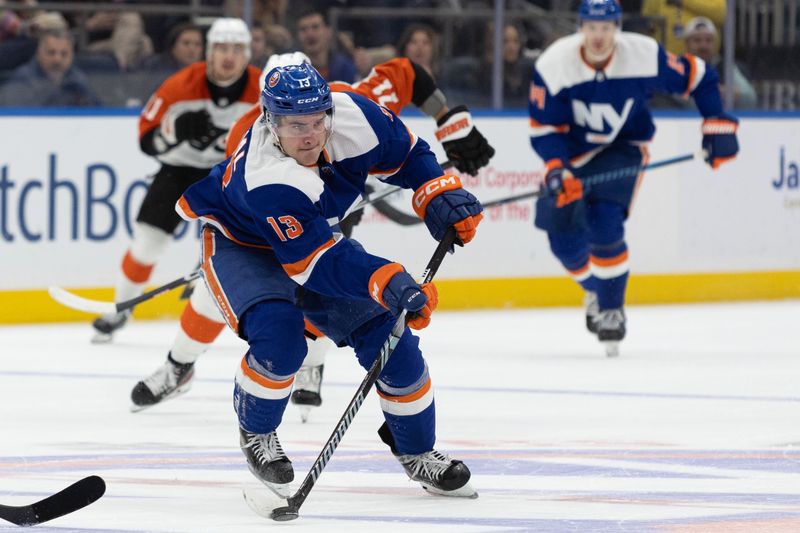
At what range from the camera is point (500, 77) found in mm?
8523

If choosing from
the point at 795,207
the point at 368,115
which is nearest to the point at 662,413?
the point at 368,115

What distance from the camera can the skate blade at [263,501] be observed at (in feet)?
11.4

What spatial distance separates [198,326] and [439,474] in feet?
4.72

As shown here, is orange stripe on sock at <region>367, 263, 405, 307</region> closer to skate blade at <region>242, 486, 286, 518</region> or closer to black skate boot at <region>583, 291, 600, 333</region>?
skate blade at <region>242, 486, 286, 518</region>

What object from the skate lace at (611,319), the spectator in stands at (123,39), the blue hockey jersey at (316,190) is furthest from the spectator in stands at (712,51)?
the blue hockey jersey at (316,190)

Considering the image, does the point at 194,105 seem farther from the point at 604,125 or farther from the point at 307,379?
the point at 307,379

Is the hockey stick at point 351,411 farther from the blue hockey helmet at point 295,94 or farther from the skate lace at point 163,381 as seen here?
the skate lace at point 163,381

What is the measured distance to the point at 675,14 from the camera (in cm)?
893

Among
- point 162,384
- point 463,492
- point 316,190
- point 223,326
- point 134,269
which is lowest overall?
point 134,269

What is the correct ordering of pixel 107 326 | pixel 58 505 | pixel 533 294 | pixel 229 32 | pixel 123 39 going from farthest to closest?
1. pixel 533 294
2. pixel 123 39
3. pixel 107 326
4. pixel 229 32
5. pixel 58 505

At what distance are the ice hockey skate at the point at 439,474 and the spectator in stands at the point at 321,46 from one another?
4.38 meters

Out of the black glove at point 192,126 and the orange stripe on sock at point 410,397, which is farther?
the black glove at point 192,126

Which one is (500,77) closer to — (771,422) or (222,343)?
(222,343)

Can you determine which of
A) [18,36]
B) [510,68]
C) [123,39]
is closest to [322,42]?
[123,39]
